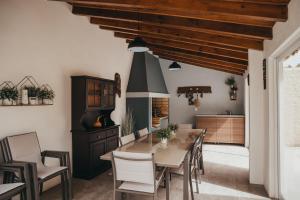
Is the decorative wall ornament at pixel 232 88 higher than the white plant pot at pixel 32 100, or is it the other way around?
the decorative wall ornament at pixel 232 88

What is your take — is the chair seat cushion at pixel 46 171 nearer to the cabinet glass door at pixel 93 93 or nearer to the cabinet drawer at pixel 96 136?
the cabinet drawer at pixel 96 136

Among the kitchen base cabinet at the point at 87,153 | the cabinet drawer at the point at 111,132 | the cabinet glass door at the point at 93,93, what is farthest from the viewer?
the cabinet drawer at the point at 111,132

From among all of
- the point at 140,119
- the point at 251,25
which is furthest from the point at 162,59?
the point at 251,25

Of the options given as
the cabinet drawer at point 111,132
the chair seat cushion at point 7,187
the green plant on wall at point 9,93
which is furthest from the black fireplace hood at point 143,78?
the chair seat cushion at point 7,187

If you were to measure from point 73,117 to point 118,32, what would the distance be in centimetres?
260

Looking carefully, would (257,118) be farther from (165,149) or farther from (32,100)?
(32,100)

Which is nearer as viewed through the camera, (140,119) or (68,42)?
(68,42)

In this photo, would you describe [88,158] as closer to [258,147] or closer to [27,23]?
[27,23]

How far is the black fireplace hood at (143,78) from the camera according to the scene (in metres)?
6.48

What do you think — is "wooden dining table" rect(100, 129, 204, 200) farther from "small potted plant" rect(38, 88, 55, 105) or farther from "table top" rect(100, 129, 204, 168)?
"small potted plant" rect(38, 88, 55, 105)

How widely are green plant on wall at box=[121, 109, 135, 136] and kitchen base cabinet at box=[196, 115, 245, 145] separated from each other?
7.80 ft

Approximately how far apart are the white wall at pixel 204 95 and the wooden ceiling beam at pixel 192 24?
4491 mm

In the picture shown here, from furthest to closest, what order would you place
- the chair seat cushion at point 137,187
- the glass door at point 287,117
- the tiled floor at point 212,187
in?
the tiled floor at point 212,187 < the glass door at point 287,117 < the chair seat cushion at point 137,187

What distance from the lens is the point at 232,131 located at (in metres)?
7.10
